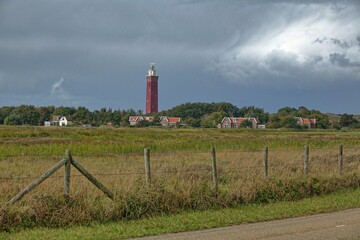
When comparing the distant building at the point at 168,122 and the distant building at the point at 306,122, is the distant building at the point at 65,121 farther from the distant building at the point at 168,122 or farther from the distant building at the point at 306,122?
the distant building at the point at 306,122

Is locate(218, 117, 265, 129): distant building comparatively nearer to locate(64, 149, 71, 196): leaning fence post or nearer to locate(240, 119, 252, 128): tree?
locate(240, 119, 252, 128): tree

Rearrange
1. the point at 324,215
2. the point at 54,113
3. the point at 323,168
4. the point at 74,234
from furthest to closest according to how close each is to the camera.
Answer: the point at 54,113, the point at 323,168, the point at 324,215, the point at 74,234

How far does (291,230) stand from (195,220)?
225cm

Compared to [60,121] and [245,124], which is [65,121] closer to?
[60,121]

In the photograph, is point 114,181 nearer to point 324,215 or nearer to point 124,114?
point 324,215

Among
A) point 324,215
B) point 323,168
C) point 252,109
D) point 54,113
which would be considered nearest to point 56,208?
point 324,215

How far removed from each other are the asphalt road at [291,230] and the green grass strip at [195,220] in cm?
40

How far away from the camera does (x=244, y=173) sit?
630 inches

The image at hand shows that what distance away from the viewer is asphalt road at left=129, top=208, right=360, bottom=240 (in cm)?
988

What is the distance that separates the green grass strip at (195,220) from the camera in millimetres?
9930

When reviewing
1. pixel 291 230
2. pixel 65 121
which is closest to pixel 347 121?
pixel 65 121

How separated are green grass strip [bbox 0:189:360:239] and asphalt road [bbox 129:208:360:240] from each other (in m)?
0.40

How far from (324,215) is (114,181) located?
5.68m

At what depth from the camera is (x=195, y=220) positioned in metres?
11.5
